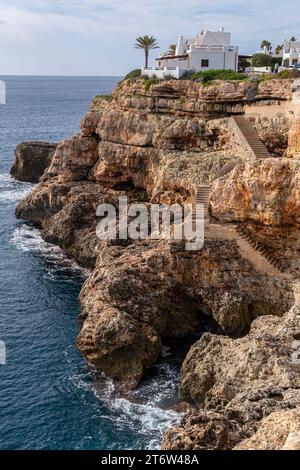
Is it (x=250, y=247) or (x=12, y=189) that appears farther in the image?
(x=12, y=189)

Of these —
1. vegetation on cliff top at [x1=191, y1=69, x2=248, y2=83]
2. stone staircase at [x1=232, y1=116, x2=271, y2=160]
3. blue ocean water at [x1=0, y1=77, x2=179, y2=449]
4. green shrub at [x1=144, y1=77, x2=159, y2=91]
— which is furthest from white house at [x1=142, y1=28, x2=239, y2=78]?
blue ocean water at [x1=0, y1=77, x2=179, y2=449]

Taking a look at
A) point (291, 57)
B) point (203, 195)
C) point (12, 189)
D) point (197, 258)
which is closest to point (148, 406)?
point (197, 258)

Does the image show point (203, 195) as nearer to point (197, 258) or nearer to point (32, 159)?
point (197, 258)

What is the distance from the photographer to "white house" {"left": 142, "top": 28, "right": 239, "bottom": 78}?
56.0m

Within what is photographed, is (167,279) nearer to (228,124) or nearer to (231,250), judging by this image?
(231,250)

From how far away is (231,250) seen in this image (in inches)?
1425

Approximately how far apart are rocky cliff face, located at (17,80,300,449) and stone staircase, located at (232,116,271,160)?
33.2 inches

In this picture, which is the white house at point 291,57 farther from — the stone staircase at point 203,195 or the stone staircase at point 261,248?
the stone staircase at point 261,248

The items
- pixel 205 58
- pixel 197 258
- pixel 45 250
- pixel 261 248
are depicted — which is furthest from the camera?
pixel 205 58

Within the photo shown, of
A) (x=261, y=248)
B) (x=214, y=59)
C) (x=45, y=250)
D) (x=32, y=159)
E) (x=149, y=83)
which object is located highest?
(x=214, y=59)

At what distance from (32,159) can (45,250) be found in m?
28.5

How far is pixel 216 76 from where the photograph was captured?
51594 millimetres

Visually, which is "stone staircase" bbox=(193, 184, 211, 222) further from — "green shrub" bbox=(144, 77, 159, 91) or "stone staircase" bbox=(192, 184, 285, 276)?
"green shrub" bbox=(144, 77, 159, 91)

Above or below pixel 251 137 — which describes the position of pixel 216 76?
above
